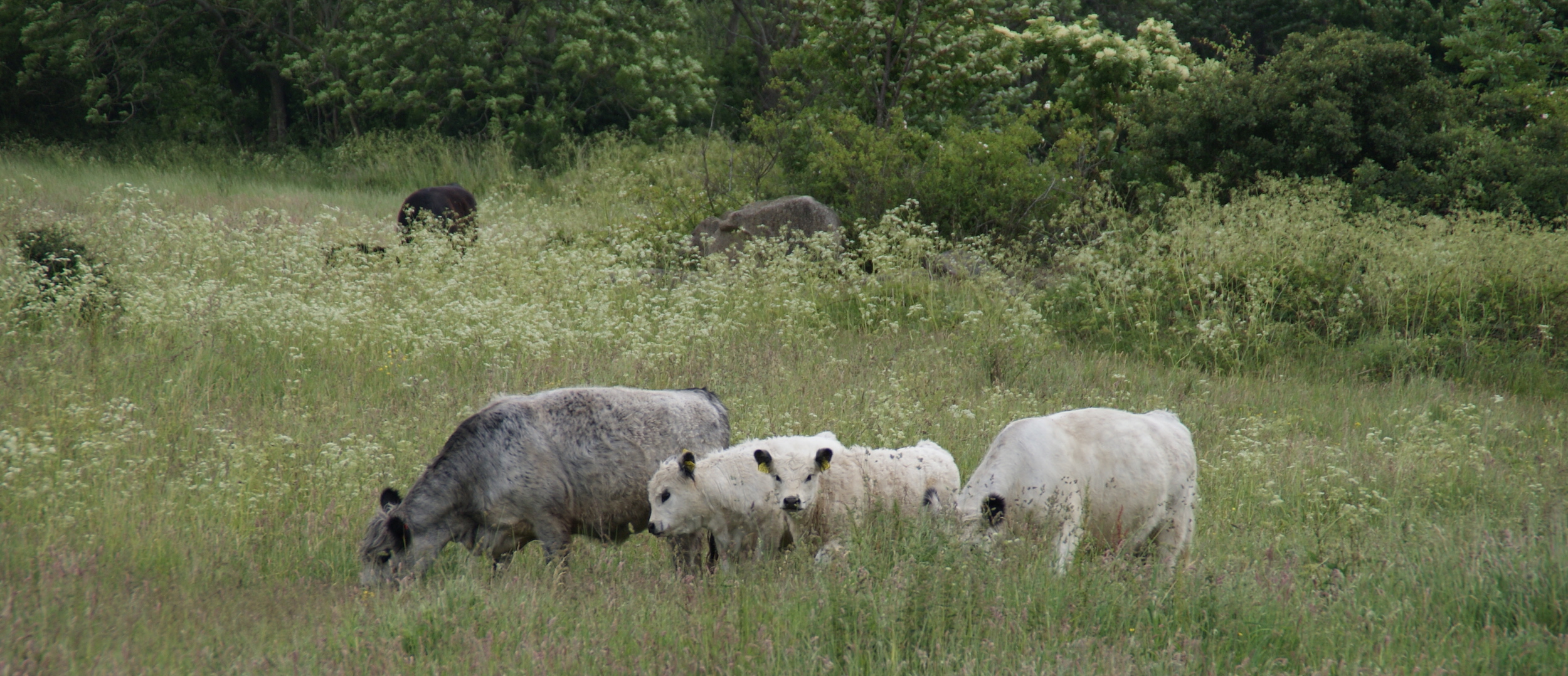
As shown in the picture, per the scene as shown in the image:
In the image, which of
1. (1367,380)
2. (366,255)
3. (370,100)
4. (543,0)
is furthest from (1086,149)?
(370,100)

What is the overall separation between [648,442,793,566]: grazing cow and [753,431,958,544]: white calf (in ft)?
0.27

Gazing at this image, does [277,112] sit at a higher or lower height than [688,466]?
lower

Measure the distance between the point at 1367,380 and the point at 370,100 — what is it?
25.2 meters

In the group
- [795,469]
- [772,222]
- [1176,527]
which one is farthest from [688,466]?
[772,222]

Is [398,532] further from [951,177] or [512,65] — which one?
[512,65]

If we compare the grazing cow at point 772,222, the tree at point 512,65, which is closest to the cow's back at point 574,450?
the grazing cow at point 772,222

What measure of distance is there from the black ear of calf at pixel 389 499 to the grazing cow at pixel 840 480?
1803 mm

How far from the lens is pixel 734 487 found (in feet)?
16.4

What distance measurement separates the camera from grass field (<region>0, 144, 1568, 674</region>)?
4.01 metres

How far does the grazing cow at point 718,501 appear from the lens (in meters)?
4.94

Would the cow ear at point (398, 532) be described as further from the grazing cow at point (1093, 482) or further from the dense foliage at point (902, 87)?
the dense foliage at point (902, 87)

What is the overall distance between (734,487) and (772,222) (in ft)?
30.5

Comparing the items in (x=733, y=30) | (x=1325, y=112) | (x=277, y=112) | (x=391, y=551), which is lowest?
(x=277, y=112)

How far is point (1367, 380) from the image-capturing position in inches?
396
